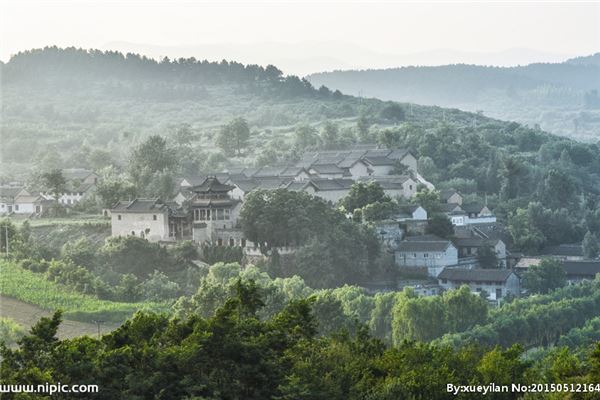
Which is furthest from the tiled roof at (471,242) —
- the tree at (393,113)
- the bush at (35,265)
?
the tree at (393,113)

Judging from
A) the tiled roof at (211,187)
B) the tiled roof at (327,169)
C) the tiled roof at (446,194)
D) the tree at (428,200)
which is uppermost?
the tiled roof at (211,187)

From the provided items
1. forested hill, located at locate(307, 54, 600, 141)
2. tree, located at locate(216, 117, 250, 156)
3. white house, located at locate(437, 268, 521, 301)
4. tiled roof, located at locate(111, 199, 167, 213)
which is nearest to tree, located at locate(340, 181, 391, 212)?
white house, located at locate(437, 268, 521, 301)

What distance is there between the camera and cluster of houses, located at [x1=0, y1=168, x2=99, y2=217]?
3628 centimetres

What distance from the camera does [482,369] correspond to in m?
15.1

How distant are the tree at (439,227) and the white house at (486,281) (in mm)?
2701

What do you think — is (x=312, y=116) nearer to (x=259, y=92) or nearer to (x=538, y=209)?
(x=259, y=92)

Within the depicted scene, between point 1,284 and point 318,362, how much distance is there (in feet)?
47.7

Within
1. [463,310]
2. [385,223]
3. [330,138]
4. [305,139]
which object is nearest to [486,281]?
[385,223]

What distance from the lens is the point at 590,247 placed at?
34750 mm

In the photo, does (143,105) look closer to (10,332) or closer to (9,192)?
(9,192)

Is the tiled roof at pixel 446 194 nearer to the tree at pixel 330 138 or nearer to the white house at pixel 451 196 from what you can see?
the white house at pixel 451 196

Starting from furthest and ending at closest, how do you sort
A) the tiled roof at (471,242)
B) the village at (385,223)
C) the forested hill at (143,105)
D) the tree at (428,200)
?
the forested hill at (143,105)
the tree at (428,200)
the tiled roof at (471,242)
the village at (385,223)

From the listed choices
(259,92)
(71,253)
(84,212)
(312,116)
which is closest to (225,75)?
(259,92)

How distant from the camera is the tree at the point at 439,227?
33.1m
